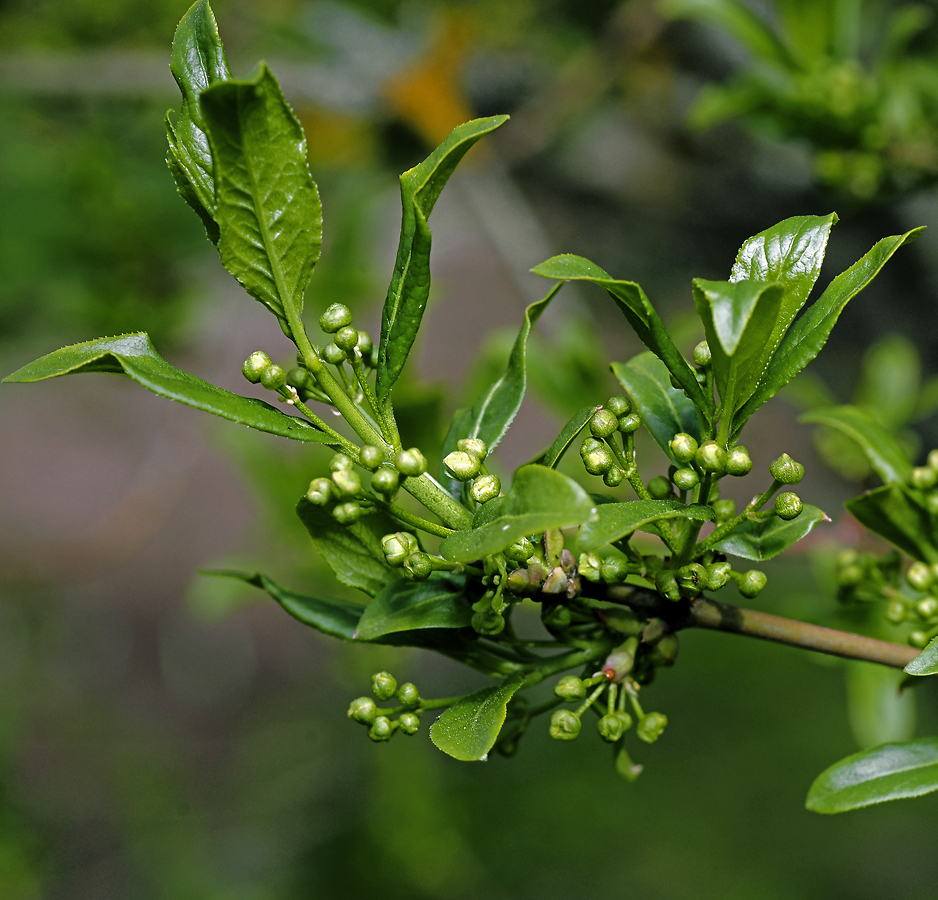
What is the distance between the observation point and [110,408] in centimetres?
438

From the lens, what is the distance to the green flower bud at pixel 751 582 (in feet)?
1.55

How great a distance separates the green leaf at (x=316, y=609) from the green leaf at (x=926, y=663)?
1.17 ft

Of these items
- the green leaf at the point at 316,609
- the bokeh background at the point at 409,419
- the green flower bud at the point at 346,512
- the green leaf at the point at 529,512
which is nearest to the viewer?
the green leaf at the point at 529,512

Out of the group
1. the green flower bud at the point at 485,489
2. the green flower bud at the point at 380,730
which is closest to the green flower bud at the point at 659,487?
A: the green flower bud at the point at 485,489

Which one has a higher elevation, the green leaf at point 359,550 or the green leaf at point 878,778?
the green leaf at point 359,550

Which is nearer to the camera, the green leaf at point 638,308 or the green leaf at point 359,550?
the green leaf at point 638,308

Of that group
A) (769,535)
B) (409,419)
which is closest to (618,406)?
(769,535)

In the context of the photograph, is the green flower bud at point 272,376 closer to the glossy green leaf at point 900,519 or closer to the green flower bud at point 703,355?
the green flower bud at point 703,355

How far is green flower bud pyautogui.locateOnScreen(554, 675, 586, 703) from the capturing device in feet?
1.50

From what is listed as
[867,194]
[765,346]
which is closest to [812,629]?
[765,346]

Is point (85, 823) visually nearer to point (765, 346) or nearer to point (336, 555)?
point (336, 555)

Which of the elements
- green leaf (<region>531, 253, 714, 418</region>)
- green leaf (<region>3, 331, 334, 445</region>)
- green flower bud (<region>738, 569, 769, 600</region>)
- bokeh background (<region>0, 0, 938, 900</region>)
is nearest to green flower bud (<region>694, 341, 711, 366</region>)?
green leaf (<region>531, 253, 714, 418</region>)

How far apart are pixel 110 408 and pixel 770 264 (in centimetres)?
453

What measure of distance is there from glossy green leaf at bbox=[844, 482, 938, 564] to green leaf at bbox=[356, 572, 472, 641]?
274 mm
